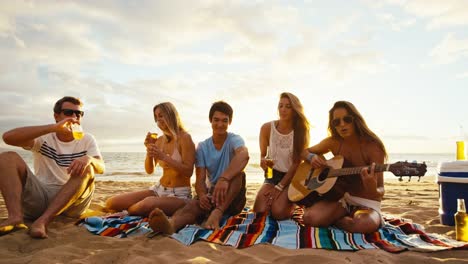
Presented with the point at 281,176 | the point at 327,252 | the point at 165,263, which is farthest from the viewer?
the point at 281,176

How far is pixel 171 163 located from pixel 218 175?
2.28 feet

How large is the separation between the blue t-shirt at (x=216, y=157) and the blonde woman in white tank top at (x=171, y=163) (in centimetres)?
17

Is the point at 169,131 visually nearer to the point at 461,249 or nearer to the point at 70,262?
the point at 70,262

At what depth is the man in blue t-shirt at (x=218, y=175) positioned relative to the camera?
421 centimetres

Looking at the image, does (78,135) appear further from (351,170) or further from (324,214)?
(351,170)

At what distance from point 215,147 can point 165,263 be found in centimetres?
215

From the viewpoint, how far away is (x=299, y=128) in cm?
496

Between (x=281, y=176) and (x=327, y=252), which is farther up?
(x=281, y=176)

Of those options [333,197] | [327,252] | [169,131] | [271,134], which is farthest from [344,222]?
[169,131]

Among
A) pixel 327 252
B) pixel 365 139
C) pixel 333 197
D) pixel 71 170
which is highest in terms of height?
pixel 365 139

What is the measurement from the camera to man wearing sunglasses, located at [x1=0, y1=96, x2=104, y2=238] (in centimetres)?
363

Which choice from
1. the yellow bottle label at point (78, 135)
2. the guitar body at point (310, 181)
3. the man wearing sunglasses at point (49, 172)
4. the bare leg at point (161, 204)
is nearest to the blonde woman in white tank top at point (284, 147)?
the guitar body at point (310, 181)

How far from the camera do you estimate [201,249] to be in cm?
321

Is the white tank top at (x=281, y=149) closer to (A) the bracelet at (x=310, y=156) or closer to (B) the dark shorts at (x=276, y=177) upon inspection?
(B) the dark shorts at (x=276, y=177)
